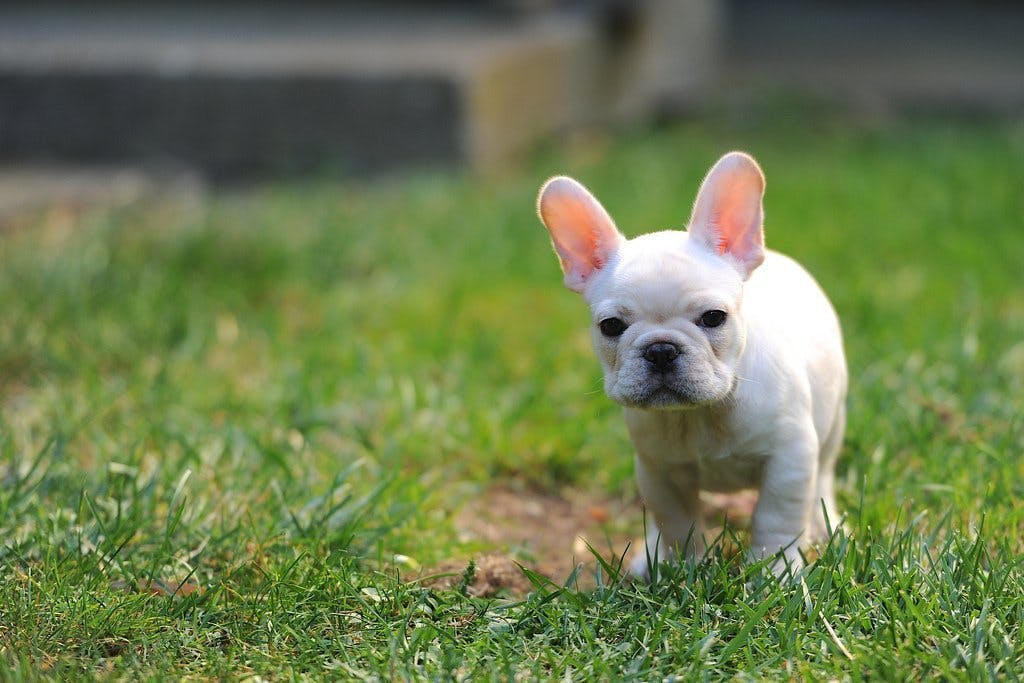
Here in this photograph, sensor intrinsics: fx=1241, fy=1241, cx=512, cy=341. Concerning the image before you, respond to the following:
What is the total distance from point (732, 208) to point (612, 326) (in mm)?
385

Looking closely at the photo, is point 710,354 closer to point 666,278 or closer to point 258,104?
point 666,278

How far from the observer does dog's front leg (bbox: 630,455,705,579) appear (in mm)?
3033

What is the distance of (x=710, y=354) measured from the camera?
269cm

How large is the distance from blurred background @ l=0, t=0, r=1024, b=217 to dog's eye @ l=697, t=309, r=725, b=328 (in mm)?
4416

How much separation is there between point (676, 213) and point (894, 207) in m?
1.11

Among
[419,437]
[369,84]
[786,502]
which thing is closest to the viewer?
→ [786,502]

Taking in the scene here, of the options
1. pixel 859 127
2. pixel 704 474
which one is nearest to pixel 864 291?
pixel 704 474

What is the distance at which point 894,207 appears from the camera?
6.28 meters

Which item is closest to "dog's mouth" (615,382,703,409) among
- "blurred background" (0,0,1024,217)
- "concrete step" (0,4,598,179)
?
"blurred background" (0,0,1024,217)

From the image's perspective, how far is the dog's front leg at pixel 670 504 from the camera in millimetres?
3033

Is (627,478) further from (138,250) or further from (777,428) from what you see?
(138,250)

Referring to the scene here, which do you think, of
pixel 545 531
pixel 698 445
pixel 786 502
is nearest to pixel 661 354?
pixel 698 445

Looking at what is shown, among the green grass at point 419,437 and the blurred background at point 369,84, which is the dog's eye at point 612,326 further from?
the blurred background at point 369,84

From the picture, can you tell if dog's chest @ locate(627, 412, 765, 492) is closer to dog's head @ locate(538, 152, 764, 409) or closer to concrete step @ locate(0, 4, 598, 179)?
dog's head @ locate(538, 152, 764, 409)
